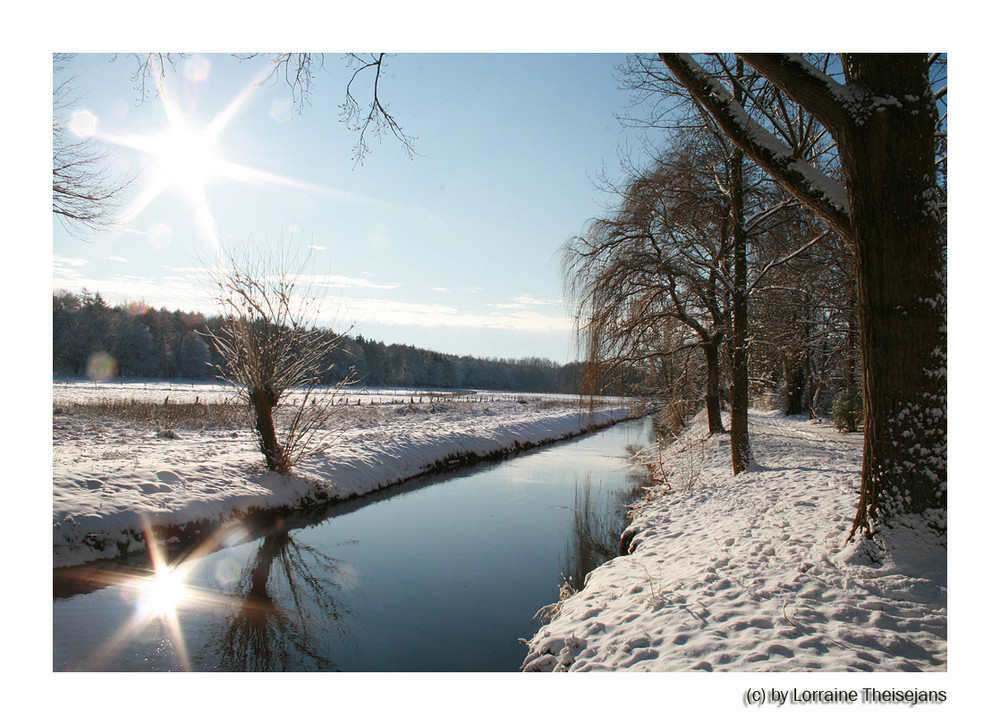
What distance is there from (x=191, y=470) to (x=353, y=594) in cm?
467

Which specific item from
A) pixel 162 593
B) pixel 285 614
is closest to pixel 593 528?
pixel 285 614

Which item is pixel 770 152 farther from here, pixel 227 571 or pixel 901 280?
pixel 227 571

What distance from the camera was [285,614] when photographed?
16.9 feet

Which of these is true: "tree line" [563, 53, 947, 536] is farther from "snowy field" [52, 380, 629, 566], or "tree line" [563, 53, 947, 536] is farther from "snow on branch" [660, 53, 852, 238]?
"snowy field" [52, 380, 629, 566]

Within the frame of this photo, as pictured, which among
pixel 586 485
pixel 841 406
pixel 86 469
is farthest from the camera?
pixel 841 406

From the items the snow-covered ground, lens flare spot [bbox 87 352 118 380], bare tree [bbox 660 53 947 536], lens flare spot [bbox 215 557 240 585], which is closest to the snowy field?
lens flare spot [bbox 215 557 240 585]

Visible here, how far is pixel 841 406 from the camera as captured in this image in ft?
50.7

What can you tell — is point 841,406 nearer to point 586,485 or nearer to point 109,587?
point 586,485

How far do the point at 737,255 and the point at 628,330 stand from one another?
2.22 m

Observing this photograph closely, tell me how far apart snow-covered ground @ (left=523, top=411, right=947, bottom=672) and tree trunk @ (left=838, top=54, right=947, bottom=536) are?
1.57ft

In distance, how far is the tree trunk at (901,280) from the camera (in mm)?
3336

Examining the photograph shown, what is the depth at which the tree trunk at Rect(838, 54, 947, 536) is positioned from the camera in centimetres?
334

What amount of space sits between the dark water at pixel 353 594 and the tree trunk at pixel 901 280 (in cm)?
355

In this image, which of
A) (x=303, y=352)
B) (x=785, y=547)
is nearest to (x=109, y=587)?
(x=303, y=352)
